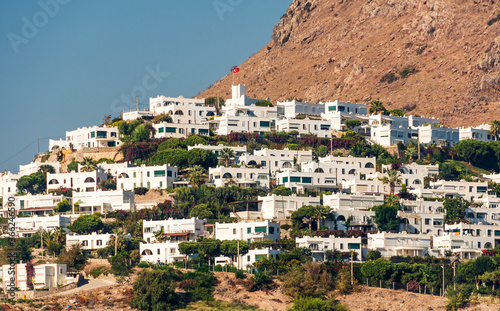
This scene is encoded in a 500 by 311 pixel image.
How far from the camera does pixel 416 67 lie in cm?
18112

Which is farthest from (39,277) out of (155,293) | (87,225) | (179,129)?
(179,129)

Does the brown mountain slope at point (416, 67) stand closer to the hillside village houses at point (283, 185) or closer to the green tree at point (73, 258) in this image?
the hillside village houses at point (283, 185)

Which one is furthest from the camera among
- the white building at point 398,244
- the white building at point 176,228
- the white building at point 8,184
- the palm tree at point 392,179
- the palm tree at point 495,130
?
the palm tree at point 495,130

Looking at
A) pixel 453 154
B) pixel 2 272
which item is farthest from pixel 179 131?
pixel 2 272

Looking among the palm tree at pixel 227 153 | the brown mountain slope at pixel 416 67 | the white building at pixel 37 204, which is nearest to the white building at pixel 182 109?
the palm tree at pixel 227 153

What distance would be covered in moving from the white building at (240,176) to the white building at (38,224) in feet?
61.5

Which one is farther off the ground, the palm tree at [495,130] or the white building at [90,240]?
the palm tree at [495,130]

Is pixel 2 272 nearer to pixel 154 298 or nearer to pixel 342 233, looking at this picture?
pixel 154 298

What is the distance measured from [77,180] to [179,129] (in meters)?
19.1

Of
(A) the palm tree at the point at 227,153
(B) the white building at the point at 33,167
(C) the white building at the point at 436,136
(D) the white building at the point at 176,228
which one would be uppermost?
(C) the white building at the point at 436,136

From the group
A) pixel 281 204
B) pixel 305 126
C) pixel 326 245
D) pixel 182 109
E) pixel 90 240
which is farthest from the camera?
pixel 182 109

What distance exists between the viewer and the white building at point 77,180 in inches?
4663

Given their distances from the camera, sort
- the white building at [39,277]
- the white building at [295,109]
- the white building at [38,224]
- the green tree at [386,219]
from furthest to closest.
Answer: the white building at [295,109], the white building at [38,224], the green tree at [386,219], the white building at [39,277]

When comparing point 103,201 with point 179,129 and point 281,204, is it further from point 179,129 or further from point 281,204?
point 179,129
